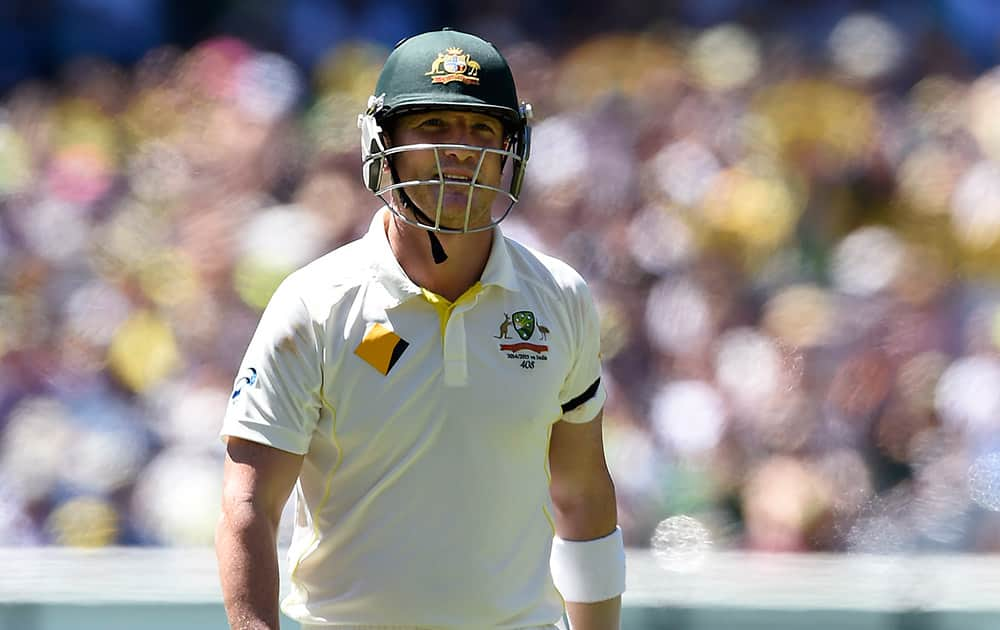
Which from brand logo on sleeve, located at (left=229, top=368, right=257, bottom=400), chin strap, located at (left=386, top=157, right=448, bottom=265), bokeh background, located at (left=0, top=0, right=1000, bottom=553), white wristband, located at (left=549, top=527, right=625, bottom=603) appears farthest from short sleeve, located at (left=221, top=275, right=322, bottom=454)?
bokeh background, located at (left=0, top=0, right=1000, bottom=553)

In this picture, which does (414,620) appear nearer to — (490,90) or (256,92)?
(490,90)

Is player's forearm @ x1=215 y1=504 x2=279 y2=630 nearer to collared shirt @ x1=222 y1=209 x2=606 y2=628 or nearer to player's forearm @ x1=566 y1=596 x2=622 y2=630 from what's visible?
collared shirt @ x1=222 y1=209 x2=606 y2=628

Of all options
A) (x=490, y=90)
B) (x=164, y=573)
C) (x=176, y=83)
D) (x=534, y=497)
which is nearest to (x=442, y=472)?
(x=534, y=497)

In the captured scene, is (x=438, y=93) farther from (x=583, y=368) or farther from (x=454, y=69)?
(x=583, y=368)

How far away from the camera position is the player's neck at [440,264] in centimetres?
249

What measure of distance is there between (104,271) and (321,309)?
86.4 inches

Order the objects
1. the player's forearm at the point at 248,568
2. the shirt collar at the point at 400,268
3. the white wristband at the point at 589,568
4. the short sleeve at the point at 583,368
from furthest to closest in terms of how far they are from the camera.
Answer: the white wristband at the point at 589,568 → the short sleeve at the point at 583,368 → the shirt collar at the point at 400,268 → the player's forearm at the point at 248,568

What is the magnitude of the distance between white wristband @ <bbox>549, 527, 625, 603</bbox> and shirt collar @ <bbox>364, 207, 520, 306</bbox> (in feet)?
1.70

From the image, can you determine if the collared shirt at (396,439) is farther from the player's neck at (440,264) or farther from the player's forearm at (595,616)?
the player's forearm at (595,616)

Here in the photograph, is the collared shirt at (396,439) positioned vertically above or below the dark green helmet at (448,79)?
below

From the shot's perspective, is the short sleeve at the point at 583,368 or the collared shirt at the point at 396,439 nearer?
the collared shirt at the point at 396,439

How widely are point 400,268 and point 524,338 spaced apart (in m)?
0.22

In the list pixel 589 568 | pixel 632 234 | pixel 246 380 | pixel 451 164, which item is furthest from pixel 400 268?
pixel 632 234

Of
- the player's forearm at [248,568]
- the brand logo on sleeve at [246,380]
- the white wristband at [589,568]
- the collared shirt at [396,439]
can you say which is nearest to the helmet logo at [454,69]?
the collared shirt at [396,439]
